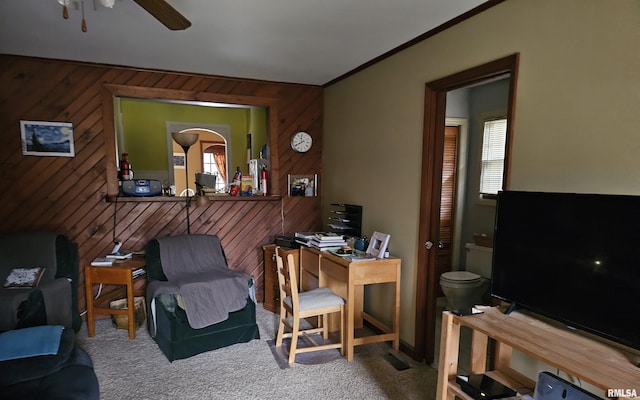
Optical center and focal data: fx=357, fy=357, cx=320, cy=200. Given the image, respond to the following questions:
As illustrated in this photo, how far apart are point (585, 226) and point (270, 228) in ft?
10.5

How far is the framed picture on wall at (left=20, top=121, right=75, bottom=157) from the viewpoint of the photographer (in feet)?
10.9

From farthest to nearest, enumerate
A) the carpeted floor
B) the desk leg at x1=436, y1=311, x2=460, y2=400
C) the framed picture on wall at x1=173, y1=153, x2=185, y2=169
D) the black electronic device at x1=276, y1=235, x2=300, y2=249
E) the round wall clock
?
the framed picture on wall at x1=173, y1=153, x2=185, y2=169 → the round wall clock → the black electronic device at x1=276, y1=235, x2=300, y2=249 → the carpeted floor → the desk leg at x1=436, y1=311, x2=460, y2=400

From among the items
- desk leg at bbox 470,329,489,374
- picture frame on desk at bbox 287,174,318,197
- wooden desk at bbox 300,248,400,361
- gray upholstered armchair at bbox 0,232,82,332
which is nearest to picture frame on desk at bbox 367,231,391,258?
wooden desk at bbox 300,248,400,361

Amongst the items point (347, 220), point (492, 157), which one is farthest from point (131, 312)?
point (492, 157)

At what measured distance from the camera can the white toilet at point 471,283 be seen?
3.44m

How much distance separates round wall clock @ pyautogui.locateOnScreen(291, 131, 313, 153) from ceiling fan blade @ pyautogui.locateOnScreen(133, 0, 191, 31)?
2332 millimetres

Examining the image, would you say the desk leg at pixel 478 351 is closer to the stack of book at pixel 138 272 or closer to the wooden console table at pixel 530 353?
the wooden console table at pixel 530 353

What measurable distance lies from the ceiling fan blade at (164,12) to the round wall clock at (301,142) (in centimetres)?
233

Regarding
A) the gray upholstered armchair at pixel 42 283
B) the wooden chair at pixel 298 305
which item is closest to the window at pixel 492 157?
the wooden chair at pixel 298 305

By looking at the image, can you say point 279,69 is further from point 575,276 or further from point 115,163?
point 575,276

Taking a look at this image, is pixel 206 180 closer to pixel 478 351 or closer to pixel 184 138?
pixel 184 138

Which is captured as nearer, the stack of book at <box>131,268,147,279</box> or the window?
the stack of book at <box>131,268,147,279</box>

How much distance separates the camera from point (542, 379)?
153 centimetres

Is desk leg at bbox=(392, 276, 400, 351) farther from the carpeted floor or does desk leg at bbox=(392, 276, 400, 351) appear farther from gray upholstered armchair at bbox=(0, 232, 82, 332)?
gray upholstered armchair at bbox=(0, 232, 82, 332)
